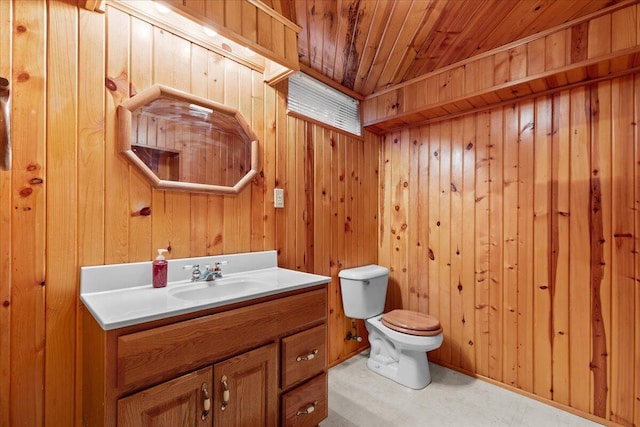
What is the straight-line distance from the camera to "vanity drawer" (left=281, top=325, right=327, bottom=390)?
1279 millimetres

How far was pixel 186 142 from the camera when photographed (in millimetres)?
1479

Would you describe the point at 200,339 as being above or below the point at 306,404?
above

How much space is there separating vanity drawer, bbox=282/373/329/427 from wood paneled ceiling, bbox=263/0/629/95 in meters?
1.85

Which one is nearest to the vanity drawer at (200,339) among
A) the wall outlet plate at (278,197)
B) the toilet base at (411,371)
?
the wall outlet plate at (278,197)

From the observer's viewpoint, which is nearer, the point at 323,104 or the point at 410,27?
the point at 410,27

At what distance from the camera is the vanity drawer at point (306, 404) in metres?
1.29

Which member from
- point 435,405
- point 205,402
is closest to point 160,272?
point 205,402

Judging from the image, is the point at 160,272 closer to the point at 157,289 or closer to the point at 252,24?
the point at 157,289

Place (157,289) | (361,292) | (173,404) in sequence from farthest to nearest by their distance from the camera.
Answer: (361,292) → (157,289) → (173,404)

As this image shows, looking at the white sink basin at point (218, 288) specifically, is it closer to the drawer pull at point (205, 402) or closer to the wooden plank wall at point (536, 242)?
the drawer pull at point (205, 402)

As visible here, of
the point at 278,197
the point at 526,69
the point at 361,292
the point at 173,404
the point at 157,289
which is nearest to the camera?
the point at 173,404

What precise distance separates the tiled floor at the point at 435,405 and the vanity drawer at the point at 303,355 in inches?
20.2

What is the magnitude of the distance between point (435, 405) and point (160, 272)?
1.78 metres

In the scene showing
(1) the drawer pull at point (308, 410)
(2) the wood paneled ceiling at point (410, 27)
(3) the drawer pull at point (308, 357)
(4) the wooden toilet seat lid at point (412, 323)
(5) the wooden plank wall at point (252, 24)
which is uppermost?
(2) the wood paneled ceiling at point (410, 27)
